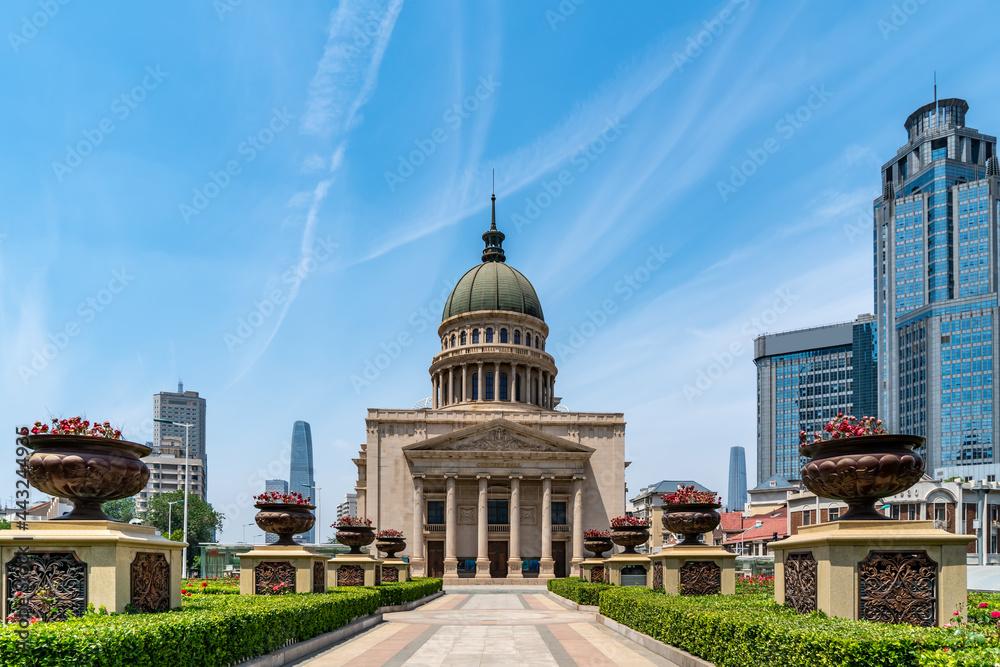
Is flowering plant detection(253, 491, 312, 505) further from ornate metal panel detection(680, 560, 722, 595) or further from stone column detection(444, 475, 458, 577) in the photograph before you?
stone column detection(444, 475, 458, 577)

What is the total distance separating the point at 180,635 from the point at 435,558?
6605cm

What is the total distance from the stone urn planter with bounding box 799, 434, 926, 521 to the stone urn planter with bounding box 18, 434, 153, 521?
36.3ft

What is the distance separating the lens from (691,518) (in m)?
21.0

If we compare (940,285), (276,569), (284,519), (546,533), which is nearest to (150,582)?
(276,569)

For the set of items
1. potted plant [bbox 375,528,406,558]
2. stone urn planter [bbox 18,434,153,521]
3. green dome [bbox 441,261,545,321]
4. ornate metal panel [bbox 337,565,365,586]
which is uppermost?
green dome [bbox 441,261,545,321]

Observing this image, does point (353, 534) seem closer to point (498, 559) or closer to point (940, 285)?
point (498, 559)

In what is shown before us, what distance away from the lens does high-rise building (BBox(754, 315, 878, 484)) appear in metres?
170

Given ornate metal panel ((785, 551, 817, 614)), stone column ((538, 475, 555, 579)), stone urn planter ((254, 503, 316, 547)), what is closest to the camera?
ornate metal panel ((785, 551, 817, 614))

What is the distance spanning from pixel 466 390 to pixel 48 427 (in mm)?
75958

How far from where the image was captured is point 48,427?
40.4ft

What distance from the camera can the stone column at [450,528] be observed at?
234 ft

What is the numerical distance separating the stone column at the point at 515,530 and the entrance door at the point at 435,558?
6.54m

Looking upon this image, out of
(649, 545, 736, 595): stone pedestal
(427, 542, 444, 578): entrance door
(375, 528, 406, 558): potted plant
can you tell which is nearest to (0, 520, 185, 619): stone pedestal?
(649, 545, 736, 595): stone pedestal

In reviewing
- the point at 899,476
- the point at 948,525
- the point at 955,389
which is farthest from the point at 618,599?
the point at 955,389
